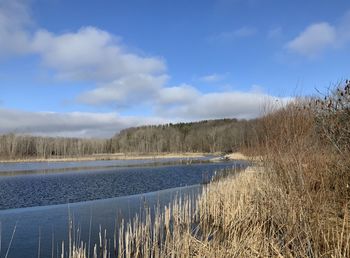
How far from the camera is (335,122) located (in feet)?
27.7

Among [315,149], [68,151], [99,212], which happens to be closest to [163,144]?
[68,151]

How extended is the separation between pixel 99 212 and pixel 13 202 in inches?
288

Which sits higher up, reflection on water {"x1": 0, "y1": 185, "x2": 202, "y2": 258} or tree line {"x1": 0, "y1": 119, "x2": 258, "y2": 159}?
tree line {"x1": 0, "y1": 119, "x2": 258, "y2": 159}

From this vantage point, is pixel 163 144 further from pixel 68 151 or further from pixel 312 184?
pixel 312 184

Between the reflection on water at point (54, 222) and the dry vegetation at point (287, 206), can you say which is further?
the reflection on water at point (54, 222)

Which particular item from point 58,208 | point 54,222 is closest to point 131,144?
point 58,208

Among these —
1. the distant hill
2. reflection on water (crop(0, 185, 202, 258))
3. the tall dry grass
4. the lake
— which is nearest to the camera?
the tall dry grass

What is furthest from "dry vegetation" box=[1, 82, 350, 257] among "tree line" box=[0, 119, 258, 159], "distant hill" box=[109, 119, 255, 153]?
"distant hill" box=[109, 119, 255, 153]

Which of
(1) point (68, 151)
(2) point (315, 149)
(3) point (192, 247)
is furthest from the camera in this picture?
(1) point (68, 151)

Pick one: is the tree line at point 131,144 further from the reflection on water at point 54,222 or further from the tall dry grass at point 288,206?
the tall dry grass at point 288,206

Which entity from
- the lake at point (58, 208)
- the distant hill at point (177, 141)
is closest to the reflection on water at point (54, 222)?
the lake at point (58, 208)

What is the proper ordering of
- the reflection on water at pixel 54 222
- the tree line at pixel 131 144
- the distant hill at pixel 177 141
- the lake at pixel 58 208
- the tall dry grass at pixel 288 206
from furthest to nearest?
the distant hill at pixel 177 141, the tree line at pixel 131 144, the lake at pixel 58 208, the reflection on water at pixel 54 222, the tall dry grass at pixel 288 206

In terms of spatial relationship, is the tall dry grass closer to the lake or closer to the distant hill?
the lake

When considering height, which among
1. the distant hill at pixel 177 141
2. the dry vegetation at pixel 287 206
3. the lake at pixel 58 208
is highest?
the distant hill at pixel 177 141
